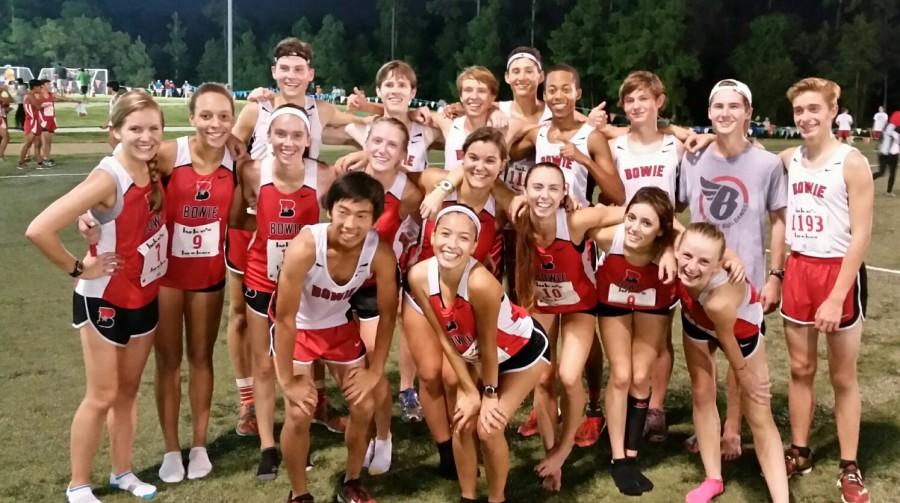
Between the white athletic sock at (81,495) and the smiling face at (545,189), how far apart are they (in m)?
2.50

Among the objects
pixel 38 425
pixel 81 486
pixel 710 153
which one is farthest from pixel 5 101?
pixel 710 153

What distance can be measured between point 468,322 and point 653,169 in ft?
5.00

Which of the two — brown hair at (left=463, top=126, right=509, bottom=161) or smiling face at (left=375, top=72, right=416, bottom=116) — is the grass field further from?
smiling face at (left=375, top=72, right=416, bottom=116)

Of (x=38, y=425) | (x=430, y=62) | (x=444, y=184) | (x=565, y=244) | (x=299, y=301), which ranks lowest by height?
(x=38, y=425)

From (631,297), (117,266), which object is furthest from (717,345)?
(117,266)

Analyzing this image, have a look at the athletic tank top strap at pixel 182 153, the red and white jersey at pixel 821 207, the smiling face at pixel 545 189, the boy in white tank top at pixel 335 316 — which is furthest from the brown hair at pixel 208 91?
the red and white jersey at pixel 821 207

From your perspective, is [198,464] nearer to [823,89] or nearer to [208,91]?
[208,91]

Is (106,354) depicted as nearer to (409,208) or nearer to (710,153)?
(409,208)

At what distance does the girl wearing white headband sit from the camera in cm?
322

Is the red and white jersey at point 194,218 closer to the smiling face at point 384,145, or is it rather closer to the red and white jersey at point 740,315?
the smiling face at point 384,145

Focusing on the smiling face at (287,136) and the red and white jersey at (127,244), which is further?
the smiling face at (287,136)

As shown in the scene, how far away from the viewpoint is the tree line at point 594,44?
41094 mm

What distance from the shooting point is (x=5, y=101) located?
17188 mm

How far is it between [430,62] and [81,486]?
57.8 metres
